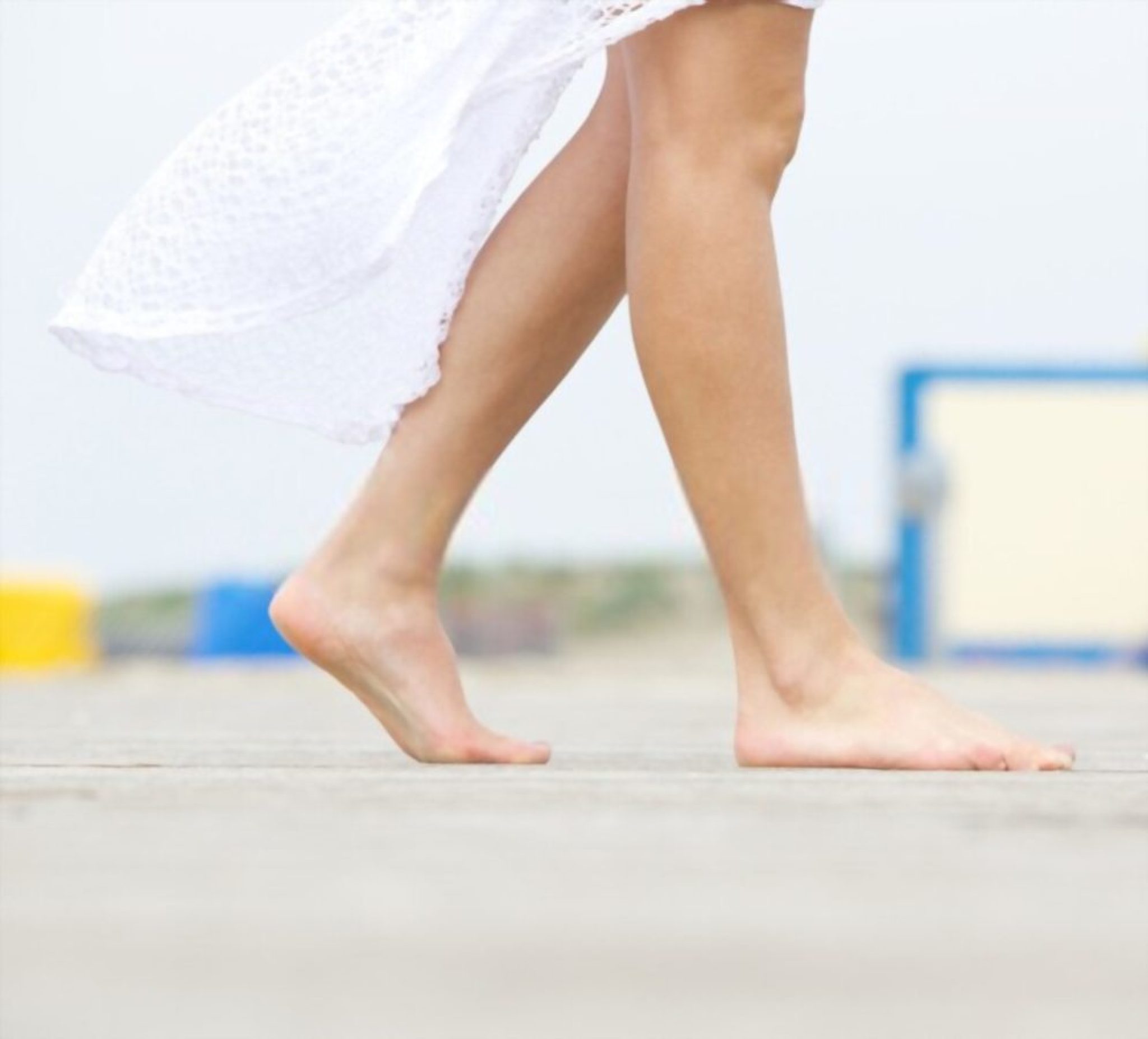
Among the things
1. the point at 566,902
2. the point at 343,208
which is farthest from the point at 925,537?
the point at 566,902

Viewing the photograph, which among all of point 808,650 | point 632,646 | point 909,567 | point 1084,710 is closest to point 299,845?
point 808,650

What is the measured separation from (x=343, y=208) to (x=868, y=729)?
503 millimetres

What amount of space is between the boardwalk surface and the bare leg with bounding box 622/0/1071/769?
0.10 m

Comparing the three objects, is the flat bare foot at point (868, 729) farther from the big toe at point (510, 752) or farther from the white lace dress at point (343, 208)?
the white lace dress at point (343, 208)

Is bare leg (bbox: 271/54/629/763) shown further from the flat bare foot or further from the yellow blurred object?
the yellow blurred object

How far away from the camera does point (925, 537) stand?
593 centimetres

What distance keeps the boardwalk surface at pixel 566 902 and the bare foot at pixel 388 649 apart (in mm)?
110

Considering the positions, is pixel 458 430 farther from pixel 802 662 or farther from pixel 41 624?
pixel 41 624

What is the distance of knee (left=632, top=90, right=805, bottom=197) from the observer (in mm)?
1478

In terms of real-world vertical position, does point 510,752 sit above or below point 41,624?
above

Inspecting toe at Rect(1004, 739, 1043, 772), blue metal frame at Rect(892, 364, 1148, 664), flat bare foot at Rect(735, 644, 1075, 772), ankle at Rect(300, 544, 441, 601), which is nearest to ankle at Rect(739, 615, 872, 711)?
flat bare foot at Rect(735, 644, 1075, 772)

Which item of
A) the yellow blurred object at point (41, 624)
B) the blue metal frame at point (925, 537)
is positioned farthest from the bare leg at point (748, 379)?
the yellow blurred object at point (41, 624)

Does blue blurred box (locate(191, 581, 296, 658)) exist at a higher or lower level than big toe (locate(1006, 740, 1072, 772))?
lower

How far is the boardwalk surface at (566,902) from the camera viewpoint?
585 millimetres
